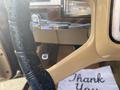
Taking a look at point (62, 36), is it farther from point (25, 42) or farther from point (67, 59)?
point (25, 42)

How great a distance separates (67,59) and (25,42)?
18cm

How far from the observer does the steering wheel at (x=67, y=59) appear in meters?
0.58

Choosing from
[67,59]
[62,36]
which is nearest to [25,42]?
[67,59]

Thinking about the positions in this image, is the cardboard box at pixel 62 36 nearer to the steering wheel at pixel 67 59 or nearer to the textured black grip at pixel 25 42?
the steering wheel at pixel 67 59

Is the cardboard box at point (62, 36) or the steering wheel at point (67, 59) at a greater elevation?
the steering wheel at point (67, 59)

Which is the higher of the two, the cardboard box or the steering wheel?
the steering wheel

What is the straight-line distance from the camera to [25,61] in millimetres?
611

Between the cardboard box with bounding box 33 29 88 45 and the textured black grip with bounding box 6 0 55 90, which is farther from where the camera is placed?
the cardboard box with bounding box 33 29 88 45

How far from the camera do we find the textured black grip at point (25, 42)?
569mm

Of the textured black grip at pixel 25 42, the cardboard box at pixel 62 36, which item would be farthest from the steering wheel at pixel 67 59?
the cardboard box at pixel 62 36

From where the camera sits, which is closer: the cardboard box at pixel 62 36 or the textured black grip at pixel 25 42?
the textured black grip at pixel 25 42

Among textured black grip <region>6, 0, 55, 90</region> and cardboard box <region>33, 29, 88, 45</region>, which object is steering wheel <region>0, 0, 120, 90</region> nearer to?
textured black grip <region>6, 0, 55, 90</region>

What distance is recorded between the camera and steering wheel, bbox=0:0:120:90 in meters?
0.58

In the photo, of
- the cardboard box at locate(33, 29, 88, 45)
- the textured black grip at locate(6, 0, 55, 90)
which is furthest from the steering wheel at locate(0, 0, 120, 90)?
the cardboard box at locate(33, 29, 88, 45)
